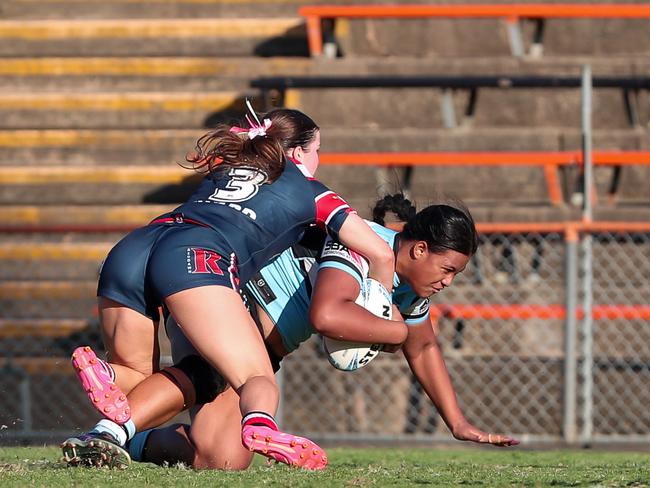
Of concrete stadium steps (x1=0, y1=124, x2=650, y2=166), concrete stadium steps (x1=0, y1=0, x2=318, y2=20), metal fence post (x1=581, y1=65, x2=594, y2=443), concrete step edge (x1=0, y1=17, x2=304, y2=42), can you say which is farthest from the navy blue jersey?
concrete stadium steps (x1=0, y1=0, x2=318, y2=20)

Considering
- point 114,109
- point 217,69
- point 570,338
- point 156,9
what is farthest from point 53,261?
point 570,338

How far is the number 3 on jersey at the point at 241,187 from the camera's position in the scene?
425 cm

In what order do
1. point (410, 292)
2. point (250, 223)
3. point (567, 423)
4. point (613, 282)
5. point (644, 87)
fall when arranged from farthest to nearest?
point (644, 87)
point (613, 282)
point (567, 423)
point (410, 292)
point (250, 223)

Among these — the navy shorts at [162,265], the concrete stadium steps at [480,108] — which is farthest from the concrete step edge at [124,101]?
the navy shorts at [162,265]

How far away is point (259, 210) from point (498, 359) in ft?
13.3

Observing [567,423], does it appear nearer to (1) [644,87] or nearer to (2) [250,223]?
(1) [644,87]

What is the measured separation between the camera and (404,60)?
10.2m

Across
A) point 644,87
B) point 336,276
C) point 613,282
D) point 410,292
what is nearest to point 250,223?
point 336,276

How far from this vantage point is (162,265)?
4.09m

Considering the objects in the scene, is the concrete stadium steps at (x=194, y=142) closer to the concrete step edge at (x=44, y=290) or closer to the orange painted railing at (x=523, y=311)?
the concrete step edge at (x=44, y=290)

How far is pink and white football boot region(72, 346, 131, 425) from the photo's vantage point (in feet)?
13.1

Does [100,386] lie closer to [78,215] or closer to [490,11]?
[78,215]

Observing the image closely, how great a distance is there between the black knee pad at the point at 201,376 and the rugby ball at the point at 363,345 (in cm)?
46

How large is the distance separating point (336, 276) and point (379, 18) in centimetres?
665
